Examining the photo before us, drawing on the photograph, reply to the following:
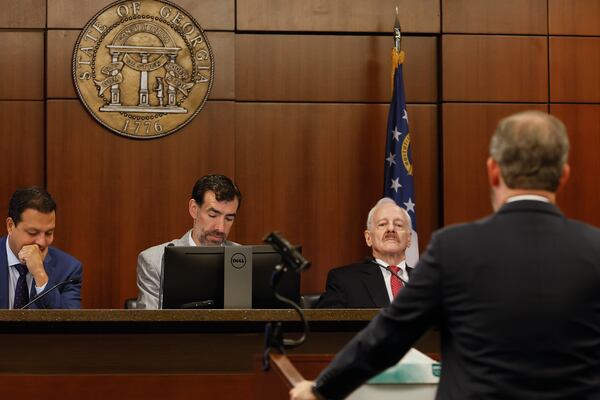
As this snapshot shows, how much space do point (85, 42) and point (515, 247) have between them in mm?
4760

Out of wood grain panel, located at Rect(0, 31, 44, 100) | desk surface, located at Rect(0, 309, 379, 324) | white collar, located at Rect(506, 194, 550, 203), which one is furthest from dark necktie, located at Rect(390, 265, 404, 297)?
white collar, located at Rect(506, 194, 550, 203)

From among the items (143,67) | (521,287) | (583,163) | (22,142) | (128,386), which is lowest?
(128,386)

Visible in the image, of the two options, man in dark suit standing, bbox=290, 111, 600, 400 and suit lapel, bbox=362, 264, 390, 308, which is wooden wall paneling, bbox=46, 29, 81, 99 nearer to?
suit lapel, bbox=362, 264, 390, 308

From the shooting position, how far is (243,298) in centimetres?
393

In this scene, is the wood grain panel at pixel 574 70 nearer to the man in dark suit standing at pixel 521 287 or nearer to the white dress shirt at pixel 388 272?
the white dress shirt at pixel 388 272

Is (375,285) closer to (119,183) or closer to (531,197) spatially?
(119,183)

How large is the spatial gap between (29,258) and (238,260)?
1.21 metres

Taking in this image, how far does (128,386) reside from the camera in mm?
3414

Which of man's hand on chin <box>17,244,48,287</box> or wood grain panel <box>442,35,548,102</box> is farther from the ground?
wood grain panel <box>442,35,548,102</box>

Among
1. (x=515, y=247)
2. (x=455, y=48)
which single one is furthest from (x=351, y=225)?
(x=515, y=247)

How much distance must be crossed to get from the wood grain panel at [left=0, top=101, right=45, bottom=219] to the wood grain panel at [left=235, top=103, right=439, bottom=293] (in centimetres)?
132

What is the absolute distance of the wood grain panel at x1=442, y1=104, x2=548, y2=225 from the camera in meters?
6.38

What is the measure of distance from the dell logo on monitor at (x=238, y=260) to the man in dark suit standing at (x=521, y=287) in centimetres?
205

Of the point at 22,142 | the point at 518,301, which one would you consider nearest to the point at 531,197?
the point at 518,301
